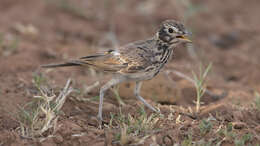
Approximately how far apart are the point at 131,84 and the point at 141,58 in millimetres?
1366

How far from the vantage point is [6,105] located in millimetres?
5215

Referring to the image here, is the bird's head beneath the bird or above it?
above

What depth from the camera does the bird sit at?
5.36m

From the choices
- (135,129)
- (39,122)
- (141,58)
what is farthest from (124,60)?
(39,122)

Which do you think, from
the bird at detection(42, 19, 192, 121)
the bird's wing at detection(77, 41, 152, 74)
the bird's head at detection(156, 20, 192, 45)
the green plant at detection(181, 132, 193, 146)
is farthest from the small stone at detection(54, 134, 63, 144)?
the bird's head at detection(156, 20, 192, 45)

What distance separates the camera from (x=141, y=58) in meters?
5.37

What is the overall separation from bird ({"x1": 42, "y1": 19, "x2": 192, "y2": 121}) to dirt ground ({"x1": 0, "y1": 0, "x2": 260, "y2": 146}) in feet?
1.40

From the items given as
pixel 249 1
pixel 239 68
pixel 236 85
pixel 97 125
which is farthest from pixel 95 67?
pixel 249 1

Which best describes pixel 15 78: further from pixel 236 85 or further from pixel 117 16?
pixel 117 16

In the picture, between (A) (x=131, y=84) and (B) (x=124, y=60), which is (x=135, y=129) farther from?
(A) (x=131, y=84)

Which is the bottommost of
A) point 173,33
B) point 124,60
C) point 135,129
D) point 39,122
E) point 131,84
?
point 135,129

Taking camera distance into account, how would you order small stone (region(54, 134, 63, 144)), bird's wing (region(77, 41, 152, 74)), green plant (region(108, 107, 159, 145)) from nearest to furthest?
1. green plant (region(108, 107, 159, 145))
2. small stone (region(54, 134, 63, 144))
3. bird's wing (region(77, 41, 152, 74))

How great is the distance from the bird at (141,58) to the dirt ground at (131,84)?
426 millimetres

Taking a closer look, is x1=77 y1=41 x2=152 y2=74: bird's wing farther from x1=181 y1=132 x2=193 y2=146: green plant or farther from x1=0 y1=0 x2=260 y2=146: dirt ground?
x1=181 y1=132 x2=193 y2=146: green plant
